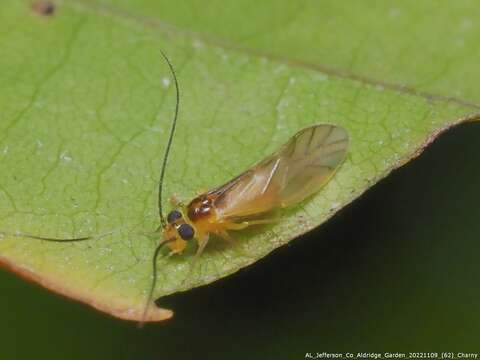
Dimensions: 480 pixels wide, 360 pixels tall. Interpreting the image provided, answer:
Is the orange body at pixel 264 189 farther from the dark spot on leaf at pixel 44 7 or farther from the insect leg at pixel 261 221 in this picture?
the dark spot on leaf at pixel 44 7

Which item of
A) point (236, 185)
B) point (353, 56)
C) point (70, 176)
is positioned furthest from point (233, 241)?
point (353, 56)

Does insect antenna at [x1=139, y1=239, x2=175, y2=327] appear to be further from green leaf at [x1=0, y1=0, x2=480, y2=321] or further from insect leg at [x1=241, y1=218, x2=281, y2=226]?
insect leg at [x1=241, y1=218, x2=281, y2=226]

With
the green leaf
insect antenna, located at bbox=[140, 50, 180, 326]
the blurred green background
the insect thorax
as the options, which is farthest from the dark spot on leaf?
the blurred green background

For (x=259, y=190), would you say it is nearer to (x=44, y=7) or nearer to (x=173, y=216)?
(x=173, y=216)

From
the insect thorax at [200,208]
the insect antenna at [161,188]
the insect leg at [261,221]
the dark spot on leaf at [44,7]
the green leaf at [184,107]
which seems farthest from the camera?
the dark spot on leaf at [44,7]

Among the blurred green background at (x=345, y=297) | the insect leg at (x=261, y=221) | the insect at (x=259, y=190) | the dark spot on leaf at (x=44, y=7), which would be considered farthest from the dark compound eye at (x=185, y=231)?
the dark spot on leaf at (x=44, y=7)

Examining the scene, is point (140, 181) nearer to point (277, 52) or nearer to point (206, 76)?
point (206, 76)

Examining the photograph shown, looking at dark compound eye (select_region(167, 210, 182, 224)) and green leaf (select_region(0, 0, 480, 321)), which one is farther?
dark compound eye (select_region(167, 210, 182, 224))

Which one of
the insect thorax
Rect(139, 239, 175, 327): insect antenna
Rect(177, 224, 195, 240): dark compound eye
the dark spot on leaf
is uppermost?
the dark spot on leaf
